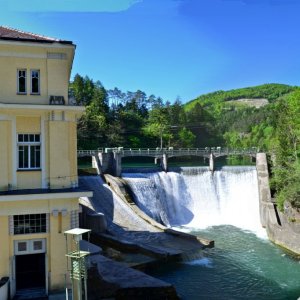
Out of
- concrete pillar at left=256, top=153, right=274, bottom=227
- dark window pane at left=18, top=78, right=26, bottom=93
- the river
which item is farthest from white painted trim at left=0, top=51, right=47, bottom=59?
concrete pillar at left=256, top=153, right=274, bottom=227

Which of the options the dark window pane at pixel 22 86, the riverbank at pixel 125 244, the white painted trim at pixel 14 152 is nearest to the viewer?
the white painted trim at pixel 14 152

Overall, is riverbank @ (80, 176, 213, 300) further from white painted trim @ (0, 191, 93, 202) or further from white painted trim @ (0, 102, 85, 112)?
white painted trim @ (0, 102, 85, 112)

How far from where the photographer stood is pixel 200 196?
31.4m

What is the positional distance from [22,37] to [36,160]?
133 inches

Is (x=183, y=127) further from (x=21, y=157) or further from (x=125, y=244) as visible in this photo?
(x=21, y=157)

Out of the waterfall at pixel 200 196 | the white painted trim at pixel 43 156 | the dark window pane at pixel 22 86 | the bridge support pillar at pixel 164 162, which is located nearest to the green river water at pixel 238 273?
the waterfall at pixel 200 196

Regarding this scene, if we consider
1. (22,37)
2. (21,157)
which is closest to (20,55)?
(22,37)

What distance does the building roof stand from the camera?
11.1 m

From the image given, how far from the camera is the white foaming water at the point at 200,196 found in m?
28.6

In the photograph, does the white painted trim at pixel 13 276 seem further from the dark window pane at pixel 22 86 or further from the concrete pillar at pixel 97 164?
the concrete pillar at pixel 97 164

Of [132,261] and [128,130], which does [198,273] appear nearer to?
[132,261]

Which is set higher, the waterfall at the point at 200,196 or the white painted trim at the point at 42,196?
the white painted trim at the point at 42,196

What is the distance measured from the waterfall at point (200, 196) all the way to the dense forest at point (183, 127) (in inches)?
106

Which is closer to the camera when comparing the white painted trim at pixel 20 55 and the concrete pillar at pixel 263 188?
the white painted trim at pixel 20 55
